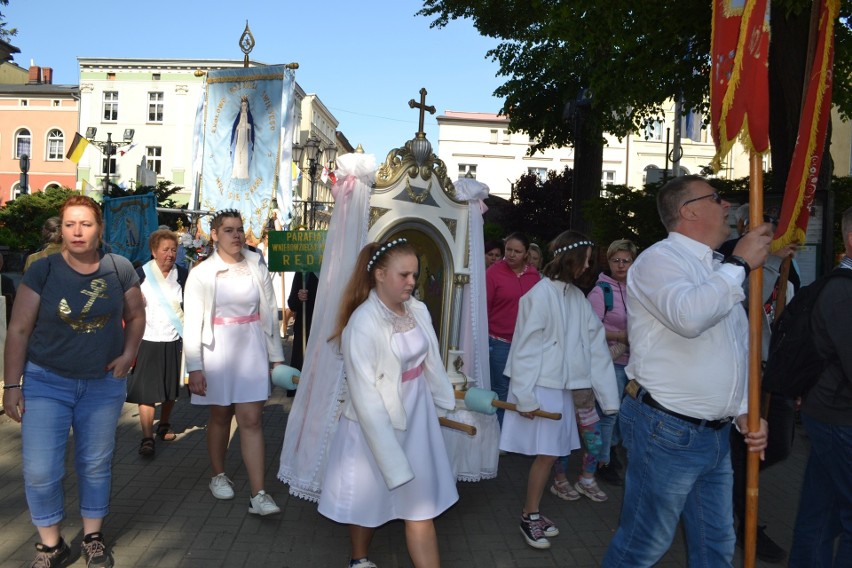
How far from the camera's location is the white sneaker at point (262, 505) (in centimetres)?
525

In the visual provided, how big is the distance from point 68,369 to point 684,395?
3.15 meters

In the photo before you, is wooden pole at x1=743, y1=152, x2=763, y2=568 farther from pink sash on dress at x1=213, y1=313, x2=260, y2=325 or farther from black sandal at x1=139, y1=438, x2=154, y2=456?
black sandal at x1=139, y1=438, x2=154, y2=456

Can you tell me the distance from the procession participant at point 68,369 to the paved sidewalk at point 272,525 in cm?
42

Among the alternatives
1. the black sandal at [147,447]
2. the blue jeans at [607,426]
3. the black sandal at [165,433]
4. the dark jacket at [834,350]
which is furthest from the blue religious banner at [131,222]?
the dark jacket at [834,350]

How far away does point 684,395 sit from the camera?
3193 millimetres

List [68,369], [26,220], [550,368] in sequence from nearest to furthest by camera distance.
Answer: [68,369], [550,368], [26,220]

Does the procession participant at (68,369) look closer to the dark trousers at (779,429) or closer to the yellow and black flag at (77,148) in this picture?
the dark trousers at (779,429)

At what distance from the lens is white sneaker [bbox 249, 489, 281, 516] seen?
5254 millimetres

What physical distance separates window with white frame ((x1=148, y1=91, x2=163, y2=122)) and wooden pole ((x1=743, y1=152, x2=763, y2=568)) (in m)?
59.3

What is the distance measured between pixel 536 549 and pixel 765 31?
3.28m

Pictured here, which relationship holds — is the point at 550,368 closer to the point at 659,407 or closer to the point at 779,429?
the point at 779,429

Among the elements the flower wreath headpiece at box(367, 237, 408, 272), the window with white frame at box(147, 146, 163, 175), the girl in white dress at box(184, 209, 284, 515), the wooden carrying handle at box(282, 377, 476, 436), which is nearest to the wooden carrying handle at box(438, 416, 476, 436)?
the wooden carrying handle at box(282, 377, 476, 436)

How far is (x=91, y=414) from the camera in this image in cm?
428

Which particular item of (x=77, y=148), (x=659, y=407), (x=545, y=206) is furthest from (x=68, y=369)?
(x=545, y=206)
